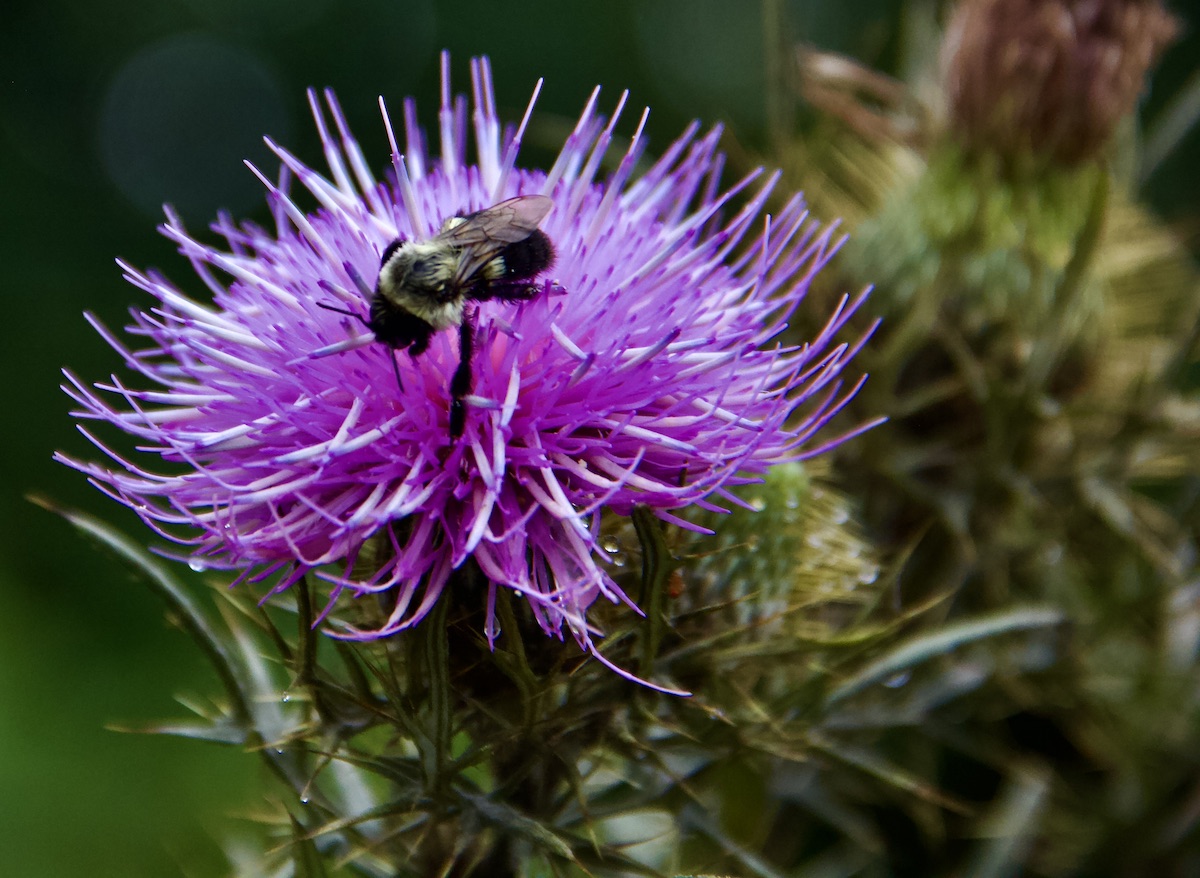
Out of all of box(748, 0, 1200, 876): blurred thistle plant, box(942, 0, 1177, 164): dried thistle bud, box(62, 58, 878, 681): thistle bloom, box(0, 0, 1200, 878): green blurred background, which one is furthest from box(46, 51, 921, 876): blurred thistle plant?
box(0, 0, 1200, 878): green blurred background

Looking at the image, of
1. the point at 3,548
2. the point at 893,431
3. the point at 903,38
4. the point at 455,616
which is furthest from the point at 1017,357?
the point at 3,548

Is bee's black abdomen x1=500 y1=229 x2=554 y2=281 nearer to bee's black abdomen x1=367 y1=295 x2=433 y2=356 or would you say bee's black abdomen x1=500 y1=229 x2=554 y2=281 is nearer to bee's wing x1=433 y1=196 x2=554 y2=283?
bee's wing x1=433 y1=196 x2=554 y2=283

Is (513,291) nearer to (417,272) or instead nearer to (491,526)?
(417,272)

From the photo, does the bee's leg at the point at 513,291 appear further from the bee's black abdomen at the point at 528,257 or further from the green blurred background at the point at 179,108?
the green blurred background at the point at 179,108

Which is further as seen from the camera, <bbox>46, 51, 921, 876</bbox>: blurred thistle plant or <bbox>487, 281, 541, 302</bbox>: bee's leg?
<bbox>487, 281, 541, 302</bbox>: bee's leg

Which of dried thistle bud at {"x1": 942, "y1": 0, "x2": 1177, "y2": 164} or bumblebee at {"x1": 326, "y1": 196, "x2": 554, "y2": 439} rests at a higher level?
dried thistle bud at {"x1": 942, "y1": 0, "x2": 1177, "y2": 164}

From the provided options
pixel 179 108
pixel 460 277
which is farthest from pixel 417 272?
pixel 179 108

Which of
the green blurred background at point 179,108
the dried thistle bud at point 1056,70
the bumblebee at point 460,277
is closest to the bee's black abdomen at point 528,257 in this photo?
the bumblebee at point 460,277
